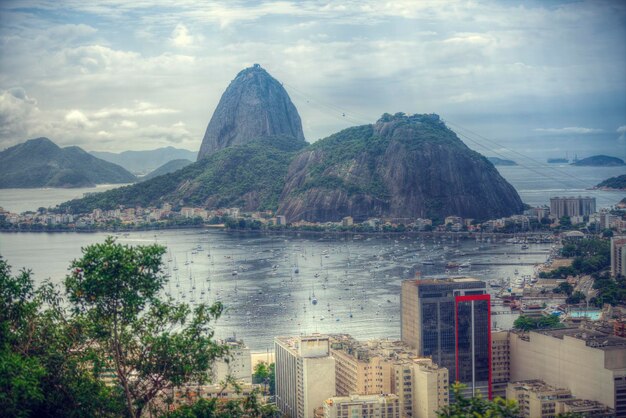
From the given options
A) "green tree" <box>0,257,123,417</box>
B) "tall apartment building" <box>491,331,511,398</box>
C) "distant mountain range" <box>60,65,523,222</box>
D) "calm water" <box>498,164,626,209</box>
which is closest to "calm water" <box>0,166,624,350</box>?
"tall apartment building" <box>491,331,511,398</box>

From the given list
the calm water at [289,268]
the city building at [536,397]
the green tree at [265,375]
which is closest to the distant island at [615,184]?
the calm water at [289,268]

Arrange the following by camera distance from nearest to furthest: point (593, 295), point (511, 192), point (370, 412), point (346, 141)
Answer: point (370, 412) → point (593, 295) → point (511, 192) → point (346, 141)

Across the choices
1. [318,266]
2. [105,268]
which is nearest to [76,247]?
[318,266]

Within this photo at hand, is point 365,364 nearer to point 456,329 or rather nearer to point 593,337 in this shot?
point 456,329

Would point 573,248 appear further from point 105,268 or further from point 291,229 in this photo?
point 105,268

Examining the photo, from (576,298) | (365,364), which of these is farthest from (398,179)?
(365,364)

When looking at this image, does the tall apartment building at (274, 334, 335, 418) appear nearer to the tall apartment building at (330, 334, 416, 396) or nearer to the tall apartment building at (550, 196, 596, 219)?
the tall apartment building at (330, 334, 416, 396)
